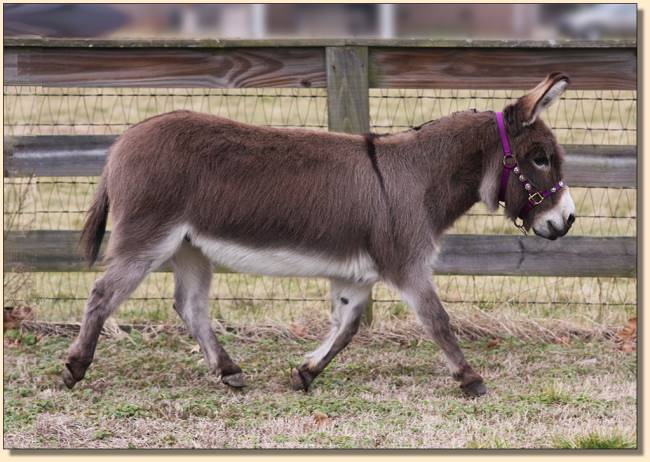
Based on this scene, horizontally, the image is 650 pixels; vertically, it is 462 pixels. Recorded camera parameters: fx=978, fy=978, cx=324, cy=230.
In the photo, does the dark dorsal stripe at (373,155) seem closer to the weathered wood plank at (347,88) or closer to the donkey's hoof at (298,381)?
the weathered wood plank at (347,88)

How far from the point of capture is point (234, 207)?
16.9 ft

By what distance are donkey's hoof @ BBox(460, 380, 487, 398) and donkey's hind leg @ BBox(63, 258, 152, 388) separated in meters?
1.83

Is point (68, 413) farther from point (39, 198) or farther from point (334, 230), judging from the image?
point (39, 198)

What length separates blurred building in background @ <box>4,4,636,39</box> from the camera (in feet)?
19.1

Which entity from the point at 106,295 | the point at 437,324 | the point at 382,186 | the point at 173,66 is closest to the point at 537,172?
the point at 382,186

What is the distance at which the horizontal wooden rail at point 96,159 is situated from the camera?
650 centimetres

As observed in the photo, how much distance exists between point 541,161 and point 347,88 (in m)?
1.52

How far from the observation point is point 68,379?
209 inches

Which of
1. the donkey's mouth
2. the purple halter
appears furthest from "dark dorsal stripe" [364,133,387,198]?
the donkey's mouth

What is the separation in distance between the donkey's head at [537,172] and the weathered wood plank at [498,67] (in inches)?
44.4

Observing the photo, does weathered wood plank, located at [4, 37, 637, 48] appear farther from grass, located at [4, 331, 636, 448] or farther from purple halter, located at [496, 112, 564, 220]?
grass, located at [4, 331, 636, 448]

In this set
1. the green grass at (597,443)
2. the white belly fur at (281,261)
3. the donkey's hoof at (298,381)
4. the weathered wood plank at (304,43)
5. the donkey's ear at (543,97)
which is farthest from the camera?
the weathered wood plank at (304,43)

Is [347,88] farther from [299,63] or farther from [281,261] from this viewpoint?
[281,261]

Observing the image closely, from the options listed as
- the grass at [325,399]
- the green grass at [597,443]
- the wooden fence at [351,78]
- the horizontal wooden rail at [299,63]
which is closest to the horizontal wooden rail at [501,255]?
the wooden fence at [351,78]
